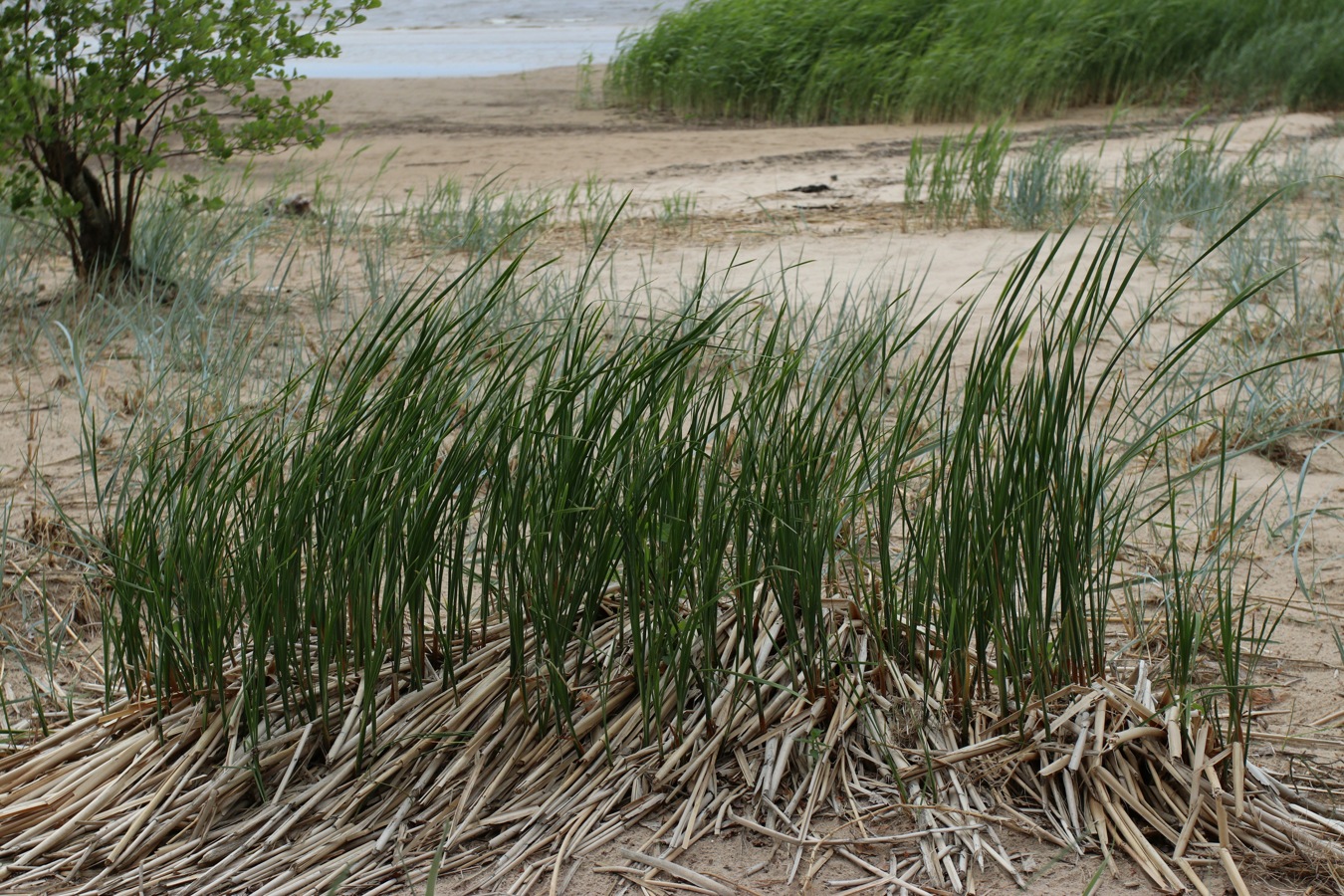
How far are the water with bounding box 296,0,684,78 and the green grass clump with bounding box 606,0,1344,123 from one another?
237cm

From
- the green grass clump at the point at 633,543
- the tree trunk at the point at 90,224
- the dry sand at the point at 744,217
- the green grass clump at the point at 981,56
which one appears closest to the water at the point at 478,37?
the dry sand at the point at 744,217

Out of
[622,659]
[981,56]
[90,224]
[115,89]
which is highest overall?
[981,56]

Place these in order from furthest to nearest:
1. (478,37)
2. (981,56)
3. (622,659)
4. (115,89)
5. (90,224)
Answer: (478,37), (981,56), (90,224), (115,89), (622,659)

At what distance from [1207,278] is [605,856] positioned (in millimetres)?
3325

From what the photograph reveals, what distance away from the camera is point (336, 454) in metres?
1.73

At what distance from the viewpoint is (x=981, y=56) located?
9.85 m

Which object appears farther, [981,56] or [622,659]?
[981,56]

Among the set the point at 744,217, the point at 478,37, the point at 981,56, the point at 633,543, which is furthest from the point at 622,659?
the point at 478,37

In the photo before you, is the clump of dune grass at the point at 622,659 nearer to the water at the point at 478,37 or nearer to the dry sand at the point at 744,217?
the dry sand at the point at 744,217

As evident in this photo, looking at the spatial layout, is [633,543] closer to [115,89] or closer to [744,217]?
[115,89]

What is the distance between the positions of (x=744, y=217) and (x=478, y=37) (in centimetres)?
1741

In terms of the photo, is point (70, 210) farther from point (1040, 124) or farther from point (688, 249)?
point (1040, 124)

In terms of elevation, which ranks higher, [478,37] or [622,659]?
[478,37]

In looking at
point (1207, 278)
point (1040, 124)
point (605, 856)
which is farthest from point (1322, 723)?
point (1040, 124)
